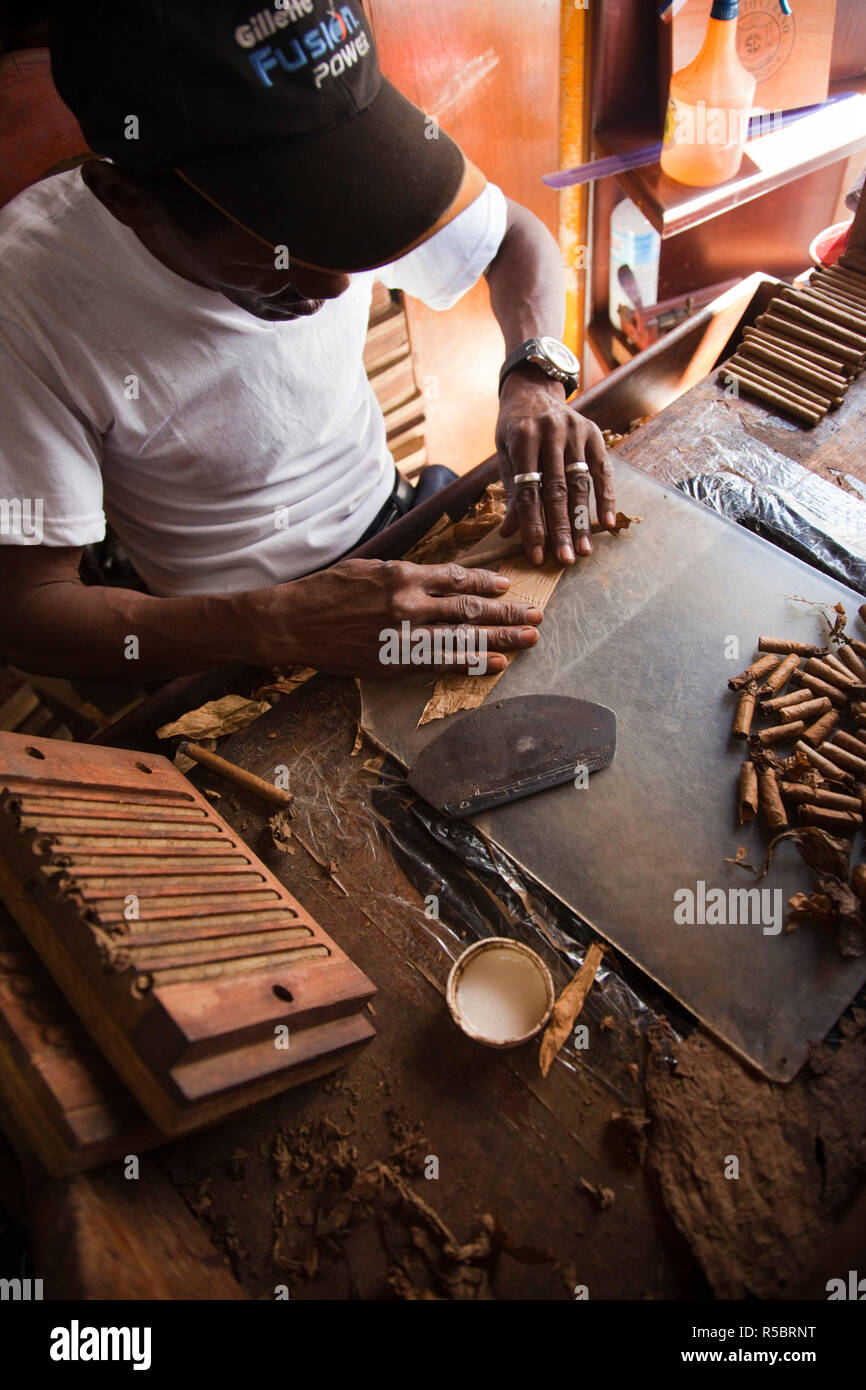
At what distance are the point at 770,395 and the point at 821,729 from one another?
3.70 feet

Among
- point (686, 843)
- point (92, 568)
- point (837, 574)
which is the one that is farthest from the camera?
point (92, 568)

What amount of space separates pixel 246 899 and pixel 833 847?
1077 mm

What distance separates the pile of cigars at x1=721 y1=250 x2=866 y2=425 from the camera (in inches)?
88.5

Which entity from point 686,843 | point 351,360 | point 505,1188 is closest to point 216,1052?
point 505,1188

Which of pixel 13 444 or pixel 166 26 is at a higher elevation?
pixel 166 26

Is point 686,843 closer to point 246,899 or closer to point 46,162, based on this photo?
point 246,899

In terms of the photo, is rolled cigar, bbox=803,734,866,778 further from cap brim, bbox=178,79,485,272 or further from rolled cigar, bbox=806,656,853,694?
cap brim, bbox=178,79,485,272

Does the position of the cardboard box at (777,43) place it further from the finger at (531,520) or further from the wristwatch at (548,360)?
the finger at (531,520)

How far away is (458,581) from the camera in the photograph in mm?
1862

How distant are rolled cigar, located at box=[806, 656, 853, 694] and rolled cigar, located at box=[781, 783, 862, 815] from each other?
27 centimetres

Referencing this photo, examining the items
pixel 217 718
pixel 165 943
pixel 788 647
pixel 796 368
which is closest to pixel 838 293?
pixel 796 368

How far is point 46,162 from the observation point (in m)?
2.22

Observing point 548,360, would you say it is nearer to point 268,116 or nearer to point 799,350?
point 799,350

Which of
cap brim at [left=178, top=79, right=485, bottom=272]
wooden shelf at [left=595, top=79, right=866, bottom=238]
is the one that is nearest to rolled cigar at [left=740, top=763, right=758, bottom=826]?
cap brim at [left=178, top=79, right=485, bottom=272]
